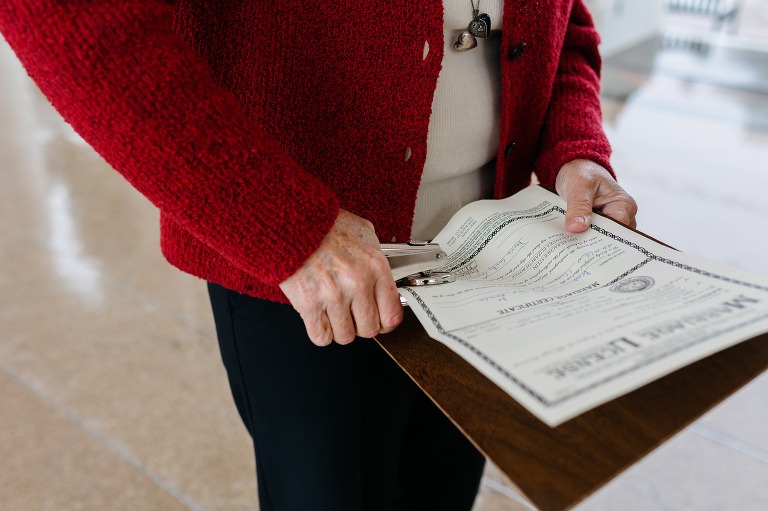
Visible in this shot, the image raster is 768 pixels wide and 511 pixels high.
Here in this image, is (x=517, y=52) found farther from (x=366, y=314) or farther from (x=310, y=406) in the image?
(x=310, y=406)

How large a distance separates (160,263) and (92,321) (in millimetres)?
351

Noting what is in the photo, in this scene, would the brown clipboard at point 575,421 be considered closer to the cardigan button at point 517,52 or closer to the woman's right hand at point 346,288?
the woman's right hand at point 346,288

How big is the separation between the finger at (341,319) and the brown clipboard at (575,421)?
0.06m

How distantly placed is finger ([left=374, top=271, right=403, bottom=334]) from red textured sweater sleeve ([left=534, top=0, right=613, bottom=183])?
343mm

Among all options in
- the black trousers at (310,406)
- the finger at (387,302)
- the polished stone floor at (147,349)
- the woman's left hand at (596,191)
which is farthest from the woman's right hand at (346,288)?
the polished stone floor at (147,349)

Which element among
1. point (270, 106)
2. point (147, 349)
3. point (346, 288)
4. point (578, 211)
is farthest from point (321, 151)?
point (147, 349)

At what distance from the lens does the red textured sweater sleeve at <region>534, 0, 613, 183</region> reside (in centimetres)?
73

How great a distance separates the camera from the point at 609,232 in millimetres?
624

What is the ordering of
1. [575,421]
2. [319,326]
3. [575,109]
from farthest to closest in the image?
[575,109] < [319,326] < [575,421]

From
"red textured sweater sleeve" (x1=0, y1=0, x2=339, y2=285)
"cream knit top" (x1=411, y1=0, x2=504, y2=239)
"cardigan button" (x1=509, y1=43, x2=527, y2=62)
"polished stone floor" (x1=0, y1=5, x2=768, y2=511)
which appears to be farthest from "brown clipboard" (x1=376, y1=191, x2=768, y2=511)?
"polished stone floor" (x1=0, y1=5, x2=768, y2=511)

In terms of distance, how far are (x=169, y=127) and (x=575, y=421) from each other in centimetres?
36

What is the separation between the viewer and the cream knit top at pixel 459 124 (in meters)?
0.64

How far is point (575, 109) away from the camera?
773 mm

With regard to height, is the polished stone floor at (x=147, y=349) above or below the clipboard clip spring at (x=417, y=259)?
below
